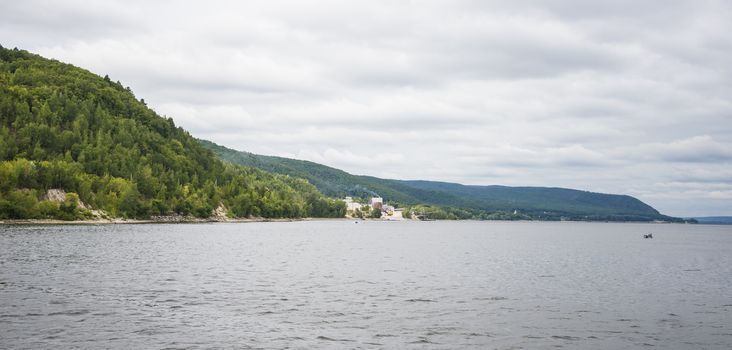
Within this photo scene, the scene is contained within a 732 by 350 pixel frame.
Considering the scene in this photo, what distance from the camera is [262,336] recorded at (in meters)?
43.2

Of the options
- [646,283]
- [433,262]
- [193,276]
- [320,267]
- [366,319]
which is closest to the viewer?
[366,319]

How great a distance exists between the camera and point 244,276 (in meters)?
80.9

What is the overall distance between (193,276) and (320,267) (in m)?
23.8

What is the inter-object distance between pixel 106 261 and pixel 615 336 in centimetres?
7487

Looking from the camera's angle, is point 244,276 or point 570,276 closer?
point 244,276

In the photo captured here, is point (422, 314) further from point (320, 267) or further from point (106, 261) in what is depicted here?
point (106, 261)

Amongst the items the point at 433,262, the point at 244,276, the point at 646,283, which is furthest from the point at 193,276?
the point at 646,283

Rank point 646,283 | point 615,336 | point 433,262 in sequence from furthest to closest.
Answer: point 433,262, point 646,283, point 615,336

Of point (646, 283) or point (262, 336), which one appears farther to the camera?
point (646, 283)

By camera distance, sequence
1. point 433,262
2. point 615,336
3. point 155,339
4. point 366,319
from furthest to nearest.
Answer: point 433,262, point 366,319, point 615,336, point 155,339

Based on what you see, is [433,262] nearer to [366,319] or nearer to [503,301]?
[503,301]

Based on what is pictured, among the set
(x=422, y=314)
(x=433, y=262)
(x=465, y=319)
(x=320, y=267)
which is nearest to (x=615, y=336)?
(x=465, y=319)

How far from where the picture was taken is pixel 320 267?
319 ft

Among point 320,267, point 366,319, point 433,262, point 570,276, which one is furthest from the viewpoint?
point 433,262
